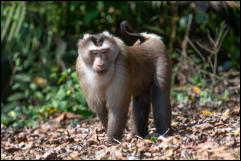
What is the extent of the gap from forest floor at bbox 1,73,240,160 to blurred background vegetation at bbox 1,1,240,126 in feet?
4.55

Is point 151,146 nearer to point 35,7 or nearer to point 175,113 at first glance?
point 175,113

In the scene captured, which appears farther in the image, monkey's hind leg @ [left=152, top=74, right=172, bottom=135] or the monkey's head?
monkey's hind leg @ [left=152, top=74, right=172, bottom=135]

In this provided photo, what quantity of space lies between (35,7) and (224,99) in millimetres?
5325

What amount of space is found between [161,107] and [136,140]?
0.75m

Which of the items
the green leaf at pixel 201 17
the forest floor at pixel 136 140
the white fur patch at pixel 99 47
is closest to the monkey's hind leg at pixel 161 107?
the forest floor at pixel 136 140

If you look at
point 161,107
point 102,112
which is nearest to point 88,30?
point 161,107

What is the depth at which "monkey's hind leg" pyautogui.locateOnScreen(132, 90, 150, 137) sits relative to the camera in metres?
6.41

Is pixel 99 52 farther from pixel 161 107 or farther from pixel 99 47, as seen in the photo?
pixel 161 107

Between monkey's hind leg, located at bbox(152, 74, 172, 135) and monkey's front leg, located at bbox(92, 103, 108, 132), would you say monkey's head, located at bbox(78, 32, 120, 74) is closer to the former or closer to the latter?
monkey's front leg, located at bbox(92, 103, 108, 132)

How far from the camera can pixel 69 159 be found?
4.53 metres

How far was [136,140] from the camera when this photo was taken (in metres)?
A: 5.62

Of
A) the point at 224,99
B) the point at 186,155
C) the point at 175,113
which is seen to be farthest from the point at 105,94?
the point at 224,99

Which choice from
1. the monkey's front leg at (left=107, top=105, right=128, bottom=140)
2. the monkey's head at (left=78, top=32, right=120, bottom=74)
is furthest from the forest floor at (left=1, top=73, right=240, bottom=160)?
the monkey's head at (left=78, top=32, right=120, bottom=74)

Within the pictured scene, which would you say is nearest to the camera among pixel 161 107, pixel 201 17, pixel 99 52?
pixel 99 52
